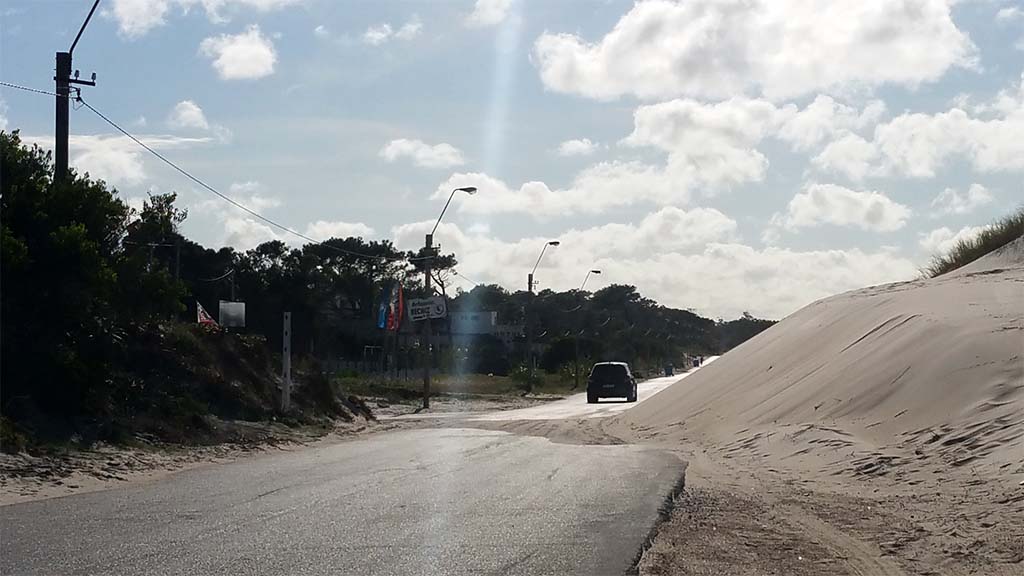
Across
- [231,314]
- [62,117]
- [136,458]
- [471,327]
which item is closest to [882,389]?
[136,458]

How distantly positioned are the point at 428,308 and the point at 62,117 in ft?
81.0

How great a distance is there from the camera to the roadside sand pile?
14773 millimetres

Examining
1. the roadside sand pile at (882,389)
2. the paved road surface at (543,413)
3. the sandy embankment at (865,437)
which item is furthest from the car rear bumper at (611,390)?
the sandy embankment at (865,437)

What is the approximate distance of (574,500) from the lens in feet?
40.2

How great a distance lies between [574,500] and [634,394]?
121ft

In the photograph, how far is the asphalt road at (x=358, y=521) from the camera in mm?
8719

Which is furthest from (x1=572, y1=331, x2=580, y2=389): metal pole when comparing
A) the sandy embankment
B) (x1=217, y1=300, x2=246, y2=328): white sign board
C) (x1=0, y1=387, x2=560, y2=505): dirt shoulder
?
(x1=0, y1=387, x2=560, y2=505): dirt shoulder

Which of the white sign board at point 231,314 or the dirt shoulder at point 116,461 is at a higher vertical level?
the white sign board at point 231,314

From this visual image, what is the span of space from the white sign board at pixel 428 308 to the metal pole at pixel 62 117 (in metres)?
24.2

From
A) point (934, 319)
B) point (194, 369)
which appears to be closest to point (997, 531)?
point (934, 319)

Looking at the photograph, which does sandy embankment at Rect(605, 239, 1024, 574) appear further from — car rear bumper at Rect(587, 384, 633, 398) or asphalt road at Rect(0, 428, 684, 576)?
car rear bumper at Rect(587, 384, 633, 398)

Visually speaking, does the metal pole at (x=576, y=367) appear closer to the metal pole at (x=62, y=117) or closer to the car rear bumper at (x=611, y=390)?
the car rear bumper at (x=611, y=390)

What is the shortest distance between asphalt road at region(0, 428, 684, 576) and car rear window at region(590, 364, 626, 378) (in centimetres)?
3109

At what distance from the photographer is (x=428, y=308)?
4478cm
